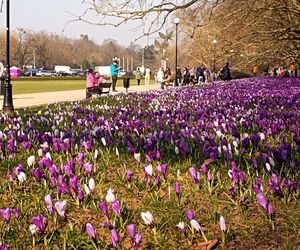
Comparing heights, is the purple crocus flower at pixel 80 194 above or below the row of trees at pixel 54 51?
below

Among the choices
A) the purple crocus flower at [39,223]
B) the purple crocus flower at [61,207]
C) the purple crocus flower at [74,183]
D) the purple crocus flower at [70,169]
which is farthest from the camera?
the purple crocus flower at [70,169]

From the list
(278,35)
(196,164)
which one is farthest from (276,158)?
(278,35)

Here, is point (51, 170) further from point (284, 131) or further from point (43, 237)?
point (284, 131)

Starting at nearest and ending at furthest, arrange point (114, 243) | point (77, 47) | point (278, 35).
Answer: point (114, 243) < point (278, 35) < point (77, 47)

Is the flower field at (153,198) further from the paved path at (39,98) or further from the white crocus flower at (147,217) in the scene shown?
the paved path at (39,98)

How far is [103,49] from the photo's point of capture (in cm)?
17025

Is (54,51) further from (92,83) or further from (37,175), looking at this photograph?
(37,175)

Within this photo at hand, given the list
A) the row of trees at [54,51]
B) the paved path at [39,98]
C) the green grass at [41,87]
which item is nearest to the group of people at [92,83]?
the paved path at [39,98]

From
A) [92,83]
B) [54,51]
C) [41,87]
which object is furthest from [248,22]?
[54,51]

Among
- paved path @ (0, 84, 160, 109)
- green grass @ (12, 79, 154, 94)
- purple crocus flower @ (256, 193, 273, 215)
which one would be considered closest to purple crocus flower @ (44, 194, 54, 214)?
purple crocus flower @ (256, 193, 273, 215)

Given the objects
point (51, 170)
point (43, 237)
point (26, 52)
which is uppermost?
point (26, 52)

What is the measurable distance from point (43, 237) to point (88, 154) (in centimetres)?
187

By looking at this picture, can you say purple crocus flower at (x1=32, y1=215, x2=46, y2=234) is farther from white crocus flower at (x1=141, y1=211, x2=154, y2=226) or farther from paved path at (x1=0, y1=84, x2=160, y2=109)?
paved path at (x1=0, y1=84, x2=160, y2=109)

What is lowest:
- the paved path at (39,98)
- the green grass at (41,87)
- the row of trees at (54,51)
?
the paved path at (39,98)
